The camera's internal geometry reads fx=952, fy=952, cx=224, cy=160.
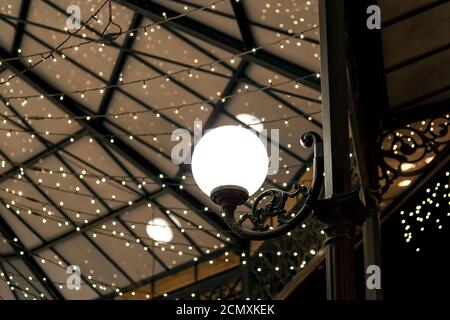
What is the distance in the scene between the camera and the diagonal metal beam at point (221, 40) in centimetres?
1039

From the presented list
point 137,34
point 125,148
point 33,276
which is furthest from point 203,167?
point 33,276

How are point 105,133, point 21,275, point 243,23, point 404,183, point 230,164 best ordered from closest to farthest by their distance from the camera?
point 230,164 → point 243,23 → point 404,183 → point 105,133 → point 21,275

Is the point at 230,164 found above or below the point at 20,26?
below

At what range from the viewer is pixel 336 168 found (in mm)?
3980

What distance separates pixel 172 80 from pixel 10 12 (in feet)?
6.98

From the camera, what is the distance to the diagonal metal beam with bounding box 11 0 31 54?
11281 mm

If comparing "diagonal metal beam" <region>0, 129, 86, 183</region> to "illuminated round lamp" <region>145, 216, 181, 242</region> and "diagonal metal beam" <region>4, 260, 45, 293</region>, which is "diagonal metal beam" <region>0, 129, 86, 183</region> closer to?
"illuminated round lamp" <region>145, 216, 181, 242</region>

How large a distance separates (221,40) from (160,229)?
Result: 155 inches

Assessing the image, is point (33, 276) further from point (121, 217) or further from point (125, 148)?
point (125, 148)

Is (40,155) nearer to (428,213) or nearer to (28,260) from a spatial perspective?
(28,260)

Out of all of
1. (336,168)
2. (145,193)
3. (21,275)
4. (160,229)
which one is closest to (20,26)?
(145,193)

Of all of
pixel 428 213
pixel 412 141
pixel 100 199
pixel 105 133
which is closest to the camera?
pixel 412 141

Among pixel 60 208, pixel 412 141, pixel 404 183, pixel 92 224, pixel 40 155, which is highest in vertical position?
pixel 40 155

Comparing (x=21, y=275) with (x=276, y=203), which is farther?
(x=21, y=275)
